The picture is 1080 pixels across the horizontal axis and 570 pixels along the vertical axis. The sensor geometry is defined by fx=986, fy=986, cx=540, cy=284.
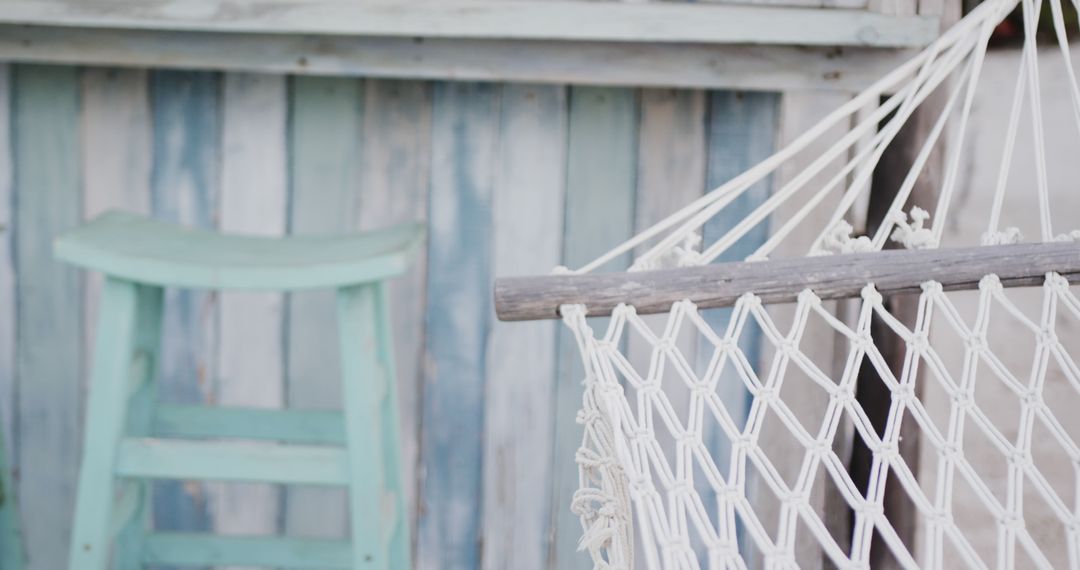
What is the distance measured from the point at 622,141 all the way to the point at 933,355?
63cm

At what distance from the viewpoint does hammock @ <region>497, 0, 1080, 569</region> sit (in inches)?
29.4

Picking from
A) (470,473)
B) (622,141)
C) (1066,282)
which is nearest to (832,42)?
(622,141)

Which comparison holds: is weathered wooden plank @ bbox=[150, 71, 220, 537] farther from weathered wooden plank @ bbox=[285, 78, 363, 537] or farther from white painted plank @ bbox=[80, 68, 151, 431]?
weathered wooden plank @ bbox=[285, 78, 363, 537]

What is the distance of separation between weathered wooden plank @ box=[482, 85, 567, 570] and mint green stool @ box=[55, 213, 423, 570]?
240 millimetres

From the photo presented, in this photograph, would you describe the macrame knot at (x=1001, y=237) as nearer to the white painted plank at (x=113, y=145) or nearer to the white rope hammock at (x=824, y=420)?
the white rope hammock at (x=824, y=420)

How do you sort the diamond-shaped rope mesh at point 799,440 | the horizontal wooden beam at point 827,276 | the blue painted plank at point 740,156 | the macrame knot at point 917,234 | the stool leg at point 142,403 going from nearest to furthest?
the diamond-shaped rope mesh at point 799,440
the horizontal wooden beam at point 827,276
the macrame knot at point 917,234
the stool leg at point 142,403
the blue painted plank at point 740,156

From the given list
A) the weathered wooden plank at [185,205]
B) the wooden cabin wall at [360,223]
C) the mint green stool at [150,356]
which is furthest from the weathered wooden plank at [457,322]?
the weathered wooden plank at [185,205]

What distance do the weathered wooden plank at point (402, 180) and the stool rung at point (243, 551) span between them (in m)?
0.22

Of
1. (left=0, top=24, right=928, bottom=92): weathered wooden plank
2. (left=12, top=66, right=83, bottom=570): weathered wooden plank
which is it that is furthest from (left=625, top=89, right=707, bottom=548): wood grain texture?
(left=12, top=66, right=83, bottom=570): weathered wooden plank

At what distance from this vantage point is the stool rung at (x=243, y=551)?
47.7 inches

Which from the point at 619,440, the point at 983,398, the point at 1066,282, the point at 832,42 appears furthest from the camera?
the point at 983,398

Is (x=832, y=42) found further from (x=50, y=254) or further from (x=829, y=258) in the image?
(x=50, y=254)

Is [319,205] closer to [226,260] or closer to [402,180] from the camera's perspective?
[402,180]

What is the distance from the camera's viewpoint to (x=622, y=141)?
1387 mm
